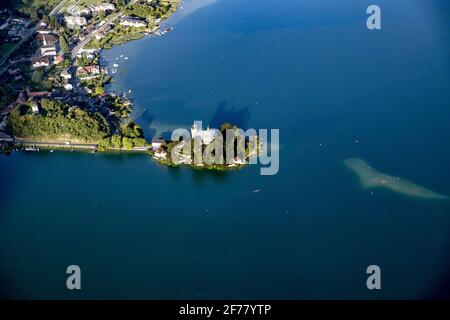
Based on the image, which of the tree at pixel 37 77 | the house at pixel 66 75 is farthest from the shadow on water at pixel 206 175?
the tree at pixel 37 77

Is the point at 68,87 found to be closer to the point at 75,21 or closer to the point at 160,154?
the point at 160,154

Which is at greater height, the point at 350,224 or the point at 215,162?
the point at 215,162

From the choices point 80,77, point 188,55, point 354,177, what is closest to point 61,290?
point 354,177

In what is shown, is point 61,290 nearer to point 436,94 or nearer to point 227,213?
point 227,213

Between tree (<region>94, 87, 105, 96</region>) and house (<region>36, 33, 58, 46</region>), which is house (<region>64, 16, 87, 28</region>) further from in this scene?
tree (<region>94, 87, 105, 96</region>)

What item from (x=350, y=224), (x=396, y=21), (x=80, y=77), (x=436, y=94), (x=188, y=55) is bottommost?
(x=350, y=224)

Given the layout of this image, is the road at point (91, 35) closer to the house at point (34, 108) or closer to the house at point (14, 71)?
the house at point (14, 71)
